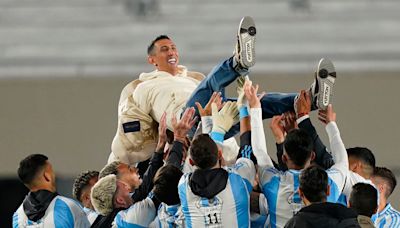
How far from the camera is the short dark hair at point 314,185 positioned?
3.49 m

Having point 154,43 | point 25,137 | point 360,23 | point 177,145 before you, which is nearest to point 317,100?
point 177,145

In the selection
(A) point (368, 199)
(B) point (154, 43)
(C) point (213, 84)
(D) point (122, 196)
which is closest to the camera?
(A) point (368, 199)

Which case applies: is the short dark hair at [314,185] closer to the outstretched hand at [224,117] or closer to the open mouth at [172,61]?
the outstretched hand at [224,117]

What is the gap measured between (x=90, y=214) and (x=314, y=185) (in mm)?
1267

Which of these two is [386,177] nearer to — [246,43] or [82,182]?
[246,43]

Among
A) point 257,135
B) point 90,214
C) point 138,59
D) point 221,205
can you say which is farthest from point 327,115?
point 138,59

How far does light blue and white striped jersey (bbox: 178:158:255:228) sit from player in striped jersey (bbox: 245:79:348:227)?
92 mm

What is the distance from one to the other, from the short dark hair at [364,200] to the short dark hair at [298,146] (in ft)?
0.83

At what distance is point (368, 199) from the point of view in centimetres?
358

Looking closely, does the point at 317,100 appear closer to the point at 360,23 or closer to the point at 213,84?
the point at 213,84

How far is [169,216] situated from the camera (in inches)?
157

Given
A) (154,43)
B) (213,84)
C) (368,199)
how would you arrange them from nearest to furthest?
(368,199) < (213,84) < (154,43)

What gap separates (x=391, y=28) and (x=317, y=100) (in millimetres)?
5117

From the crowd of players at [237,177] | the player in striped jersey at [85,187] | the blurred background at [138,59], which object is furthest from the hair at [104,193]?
the blurred background at [138,59]
